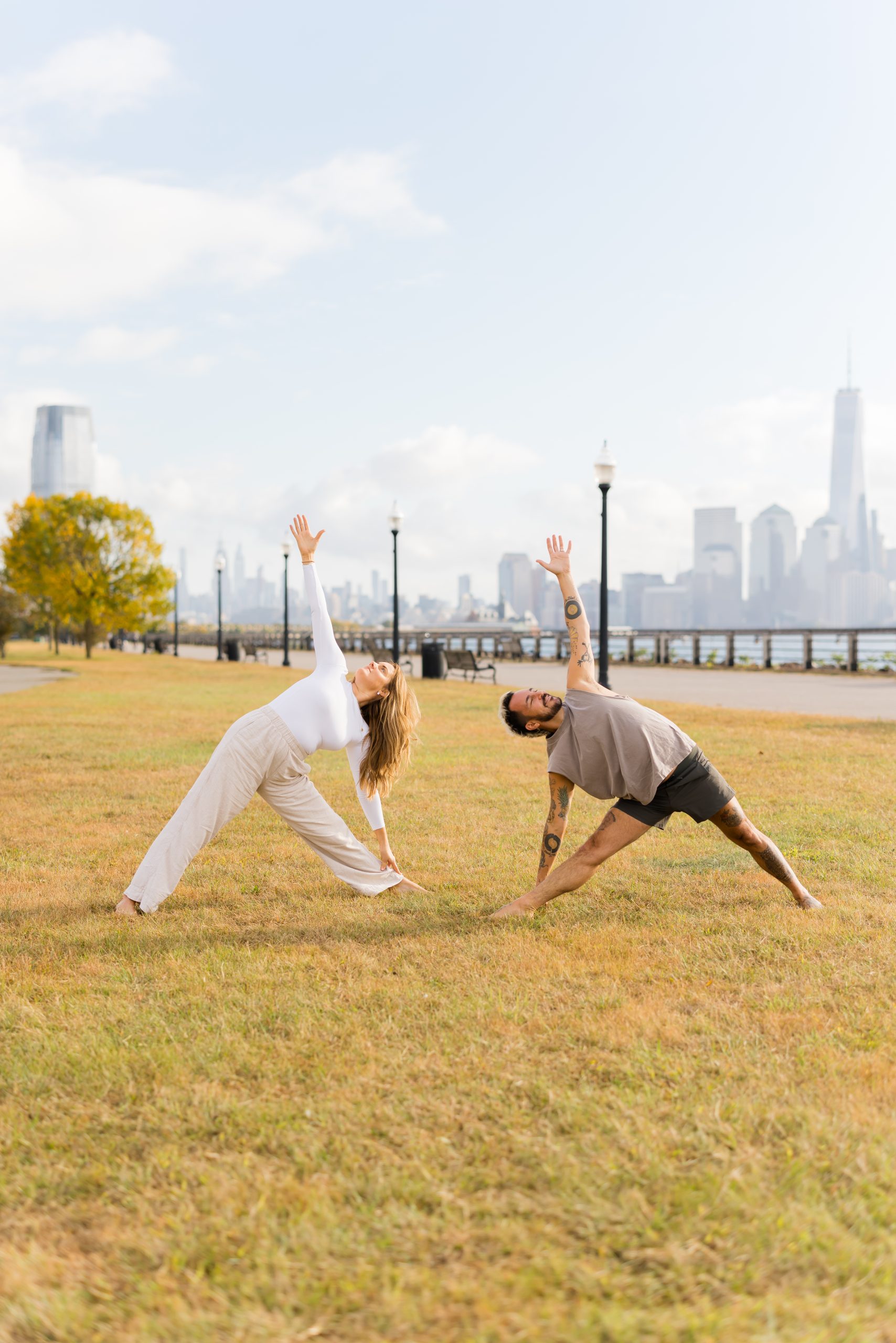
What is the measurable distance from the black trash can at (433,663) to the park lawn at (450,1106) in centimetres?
2100

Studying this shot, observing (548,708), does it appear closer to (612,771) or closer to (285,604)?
(612,771)

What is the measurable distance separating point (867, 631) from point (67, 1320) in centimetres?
2639

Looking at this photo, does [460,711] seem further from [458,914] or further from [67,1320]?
[67,1320]

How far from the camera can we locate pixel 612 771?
471 centimetres

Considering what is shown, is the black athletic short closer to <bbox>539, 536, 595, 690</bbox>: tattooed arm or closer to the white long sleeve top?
<bbox>539, 536, 595, 690</bbox>: tattooed arm

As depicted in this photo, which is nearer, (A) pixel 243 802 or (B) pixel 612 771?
(B) pixel 612 771

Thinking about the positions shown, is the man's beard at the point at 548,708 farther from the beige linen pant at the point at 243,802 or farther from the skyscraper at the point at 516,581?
the skyscraper at the point at 516,581

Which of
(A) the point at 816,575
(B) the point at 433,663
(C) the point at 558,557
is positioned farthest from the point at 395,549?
(A) the point at 816,575

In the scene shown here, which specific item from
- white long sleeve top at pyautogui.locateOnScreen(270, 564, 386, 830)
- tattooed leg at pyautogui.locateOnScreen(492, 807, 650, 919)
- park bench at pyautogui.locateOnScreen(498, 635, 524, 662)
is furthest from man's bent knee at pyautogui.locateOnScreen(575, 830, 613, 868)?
park bench at pyautogui.locateOnScreen(498, 635, 524, 662)

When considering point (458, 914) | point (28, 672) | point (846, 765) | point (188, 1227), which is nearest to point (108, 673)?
point (28, 672)

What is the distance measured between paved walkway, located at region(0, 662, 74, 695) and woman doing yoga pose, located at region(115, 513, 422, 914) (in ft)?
60.2

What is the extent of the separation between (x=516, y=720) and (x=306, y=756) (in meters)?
1.05

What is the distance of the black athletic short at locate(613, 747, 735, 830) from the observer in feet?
15.6

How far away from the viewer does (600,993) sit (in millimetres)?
3906
